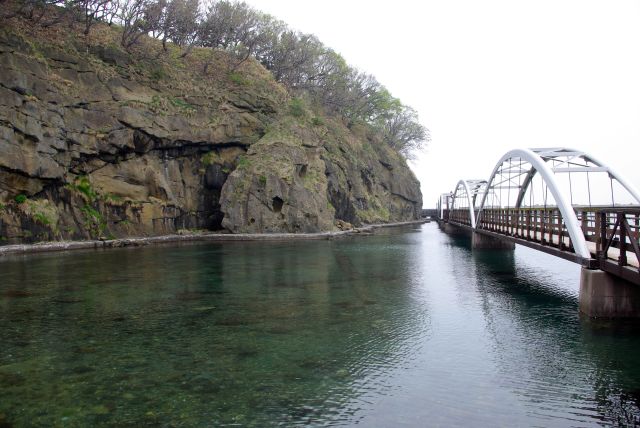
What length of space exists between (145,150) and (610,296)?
128 feet

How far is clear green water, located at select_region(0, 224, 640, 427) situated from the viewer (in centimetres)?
777

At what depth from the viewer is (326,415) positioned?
765 centimetres

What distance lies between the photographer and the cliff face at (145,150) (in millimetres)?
34312

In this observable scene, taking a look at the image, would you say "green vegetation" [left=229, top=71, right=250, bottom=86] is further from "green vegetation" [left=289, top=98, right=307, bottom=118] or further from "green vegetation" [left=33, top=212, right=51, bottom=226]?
"green vegetation" [left=33, top=212, right=51, bottom=226]

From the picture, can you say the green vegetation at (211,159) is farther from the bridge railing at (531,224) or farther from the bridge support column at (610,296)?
the bridge support column at (610,296)

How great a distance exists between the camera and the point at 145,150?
43531mm

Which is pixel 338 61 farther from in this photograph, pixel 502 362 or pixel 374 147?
pixel 502 362

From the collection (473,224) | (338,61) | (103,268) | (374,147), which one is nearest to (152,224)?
(103,268)

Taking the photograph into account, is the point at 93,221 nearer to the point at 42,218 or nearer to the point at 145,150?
the point at 42,218

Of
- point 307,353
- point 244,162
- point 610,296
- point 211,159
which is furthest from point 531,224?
point 211,159

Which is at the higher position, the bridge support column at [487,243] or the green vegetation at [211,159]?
the green vegetation at [211,159]

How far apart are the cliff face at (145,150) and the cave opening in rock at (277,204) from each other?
10 centimetres

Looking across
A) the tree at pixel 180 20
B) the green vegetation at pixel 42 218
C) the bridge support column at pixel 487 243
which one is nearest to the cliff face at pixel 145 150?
the green vegetation at pixel 42 218

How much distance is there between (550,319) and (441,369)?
6015 millimetres
